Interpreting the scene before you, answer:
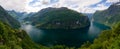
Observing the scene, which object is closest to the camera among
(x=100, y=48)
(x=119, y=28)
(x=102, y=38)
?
(x=100, y=48)

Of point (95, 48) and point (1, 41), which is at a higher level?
point (1, 41)

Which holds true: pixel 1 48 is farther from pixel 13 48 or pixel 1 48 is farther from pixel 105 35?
pixel 105 35

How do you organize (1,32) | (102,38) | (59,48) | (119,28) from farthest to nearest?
(59,48), (102,38), (119,28), (1,32)

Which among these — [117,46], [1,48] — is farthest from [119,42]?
[1,48]

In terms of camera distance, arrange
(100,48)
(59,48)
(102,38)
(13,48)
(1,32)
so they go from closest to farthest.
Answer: (13,48) < (1,32) < (100,48) < (102,38) < (59,48)

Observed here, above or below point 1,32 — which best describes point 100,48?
below

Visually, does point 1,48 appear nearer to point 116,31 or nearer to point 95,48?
point 95,48

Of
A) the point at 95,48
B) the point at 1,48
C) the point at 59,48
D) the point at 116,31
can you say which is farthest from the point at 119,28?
the point at 1,48

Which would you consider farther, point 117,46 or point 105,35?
point 105,35

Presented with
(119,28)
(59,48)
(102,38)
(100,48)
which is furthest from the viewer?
(59,48)

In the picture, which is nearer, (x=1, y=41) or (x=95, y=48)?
(x=1, y=41)
